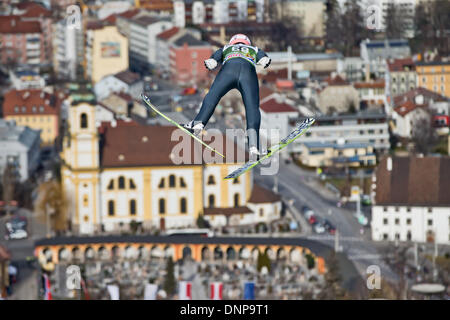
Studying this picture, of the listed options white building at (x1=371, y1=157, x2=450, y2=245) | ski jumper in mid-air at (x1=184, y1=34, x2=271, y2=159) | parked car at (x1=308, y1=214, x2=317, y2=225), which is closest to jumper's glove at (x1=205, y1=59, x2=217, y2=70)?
ski jumper in mid-air at (x1=184, y1=34, x2=271, y2=159)

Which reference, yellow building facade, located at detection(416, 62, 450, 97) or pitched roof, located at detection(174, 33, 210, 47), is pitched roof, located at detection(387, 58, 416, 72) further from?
pitched roof, located at detection(174, 33, 210, 47)

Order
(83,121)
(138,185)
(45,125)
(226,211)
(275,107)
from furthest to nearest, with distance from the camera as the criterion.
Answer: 1. (45,125)
2. (275,107)
3. (138,185)
4. (226,211)
5. (83,121)

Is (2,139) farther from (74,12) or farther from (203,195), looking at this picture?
(74,12)

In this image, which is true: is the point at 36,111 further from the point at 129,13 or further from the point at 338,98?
the point at 129,13

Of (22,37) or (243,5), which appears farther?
(22,37)

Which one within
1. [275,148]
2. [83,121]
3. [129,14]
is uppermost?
[275,148]

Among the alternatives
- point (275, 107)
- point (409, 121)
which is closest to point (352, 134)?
point (275, 107)
